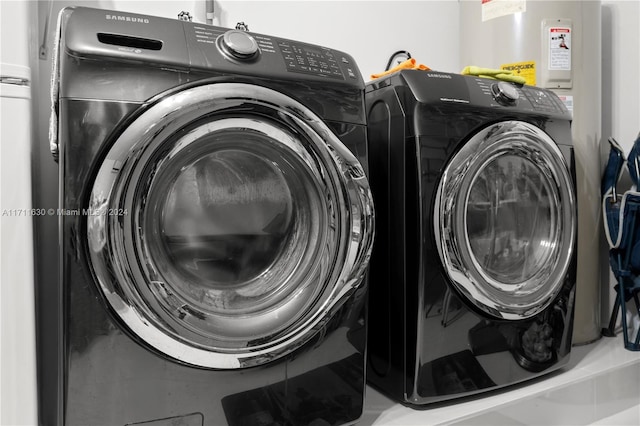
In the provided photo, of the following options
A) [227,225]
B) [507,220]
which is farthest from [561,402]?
[227,225]

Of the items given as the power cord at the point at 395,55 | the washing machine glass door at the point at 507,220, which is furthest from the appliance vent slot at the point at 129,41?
the power cord at the point at 395,55

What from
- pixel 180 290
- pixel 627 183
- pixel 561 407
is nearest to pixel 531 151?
pixel 561 407

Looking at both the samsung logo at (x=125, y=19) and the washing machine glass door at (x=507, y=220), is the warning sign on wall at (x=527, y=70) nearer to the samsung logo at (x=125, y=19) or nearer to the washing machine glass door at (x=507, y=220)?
the washing machine glass door at (x=507, y=220)

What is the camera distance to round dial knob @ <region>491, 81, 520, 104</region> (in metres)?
1.33

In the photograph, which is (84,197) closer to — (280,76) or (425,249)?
(280,76)

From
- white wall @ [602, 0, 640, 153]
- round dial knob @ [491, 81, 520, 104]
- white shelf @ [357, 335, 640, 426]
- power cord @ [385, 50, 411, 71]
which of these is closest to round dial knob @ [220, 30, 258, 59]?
round dial knob @ [491, 81, 520, 104]

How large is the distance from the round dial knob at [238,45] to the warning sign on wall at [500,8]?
114 centimetres

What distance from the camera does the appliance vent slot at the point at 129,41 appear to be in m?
0.89

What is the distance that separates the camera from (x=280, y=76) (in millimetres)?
1007

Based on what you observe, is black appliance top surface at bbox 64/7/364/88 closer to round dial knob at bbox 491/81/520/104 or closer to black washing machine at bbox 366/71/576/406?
black washing machine at bbox 366/71/576/406

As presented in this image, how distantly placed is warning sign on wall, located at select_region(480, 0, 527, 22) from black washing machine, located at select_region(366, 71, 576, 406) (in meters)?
0.44

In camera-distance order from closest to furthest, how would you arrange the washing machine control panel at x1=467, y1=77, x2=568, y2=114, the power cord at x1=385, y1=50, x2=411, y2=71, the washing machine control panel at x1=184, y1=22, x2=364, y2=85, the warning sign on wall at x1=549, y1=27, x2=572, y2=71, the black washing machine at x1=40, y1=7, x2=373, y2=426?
the black washing machine at x1=40, y1=7, x2=373, y2=426 < the washing machine control panel at x1=184, y1=22, x2=364, y2=85 < the washing machine control panel at x1=467, y1=77, x2=568, y2=114 < the warning sign on wall at x1=549, y1=27, x2=572, y2=71 < the power cord at x1=385, y1=50, x2=411, y2=71

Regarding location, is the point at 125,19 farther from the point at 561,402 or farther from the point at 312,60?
the point at 561,402

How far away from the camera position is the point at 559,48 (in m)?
1.73
